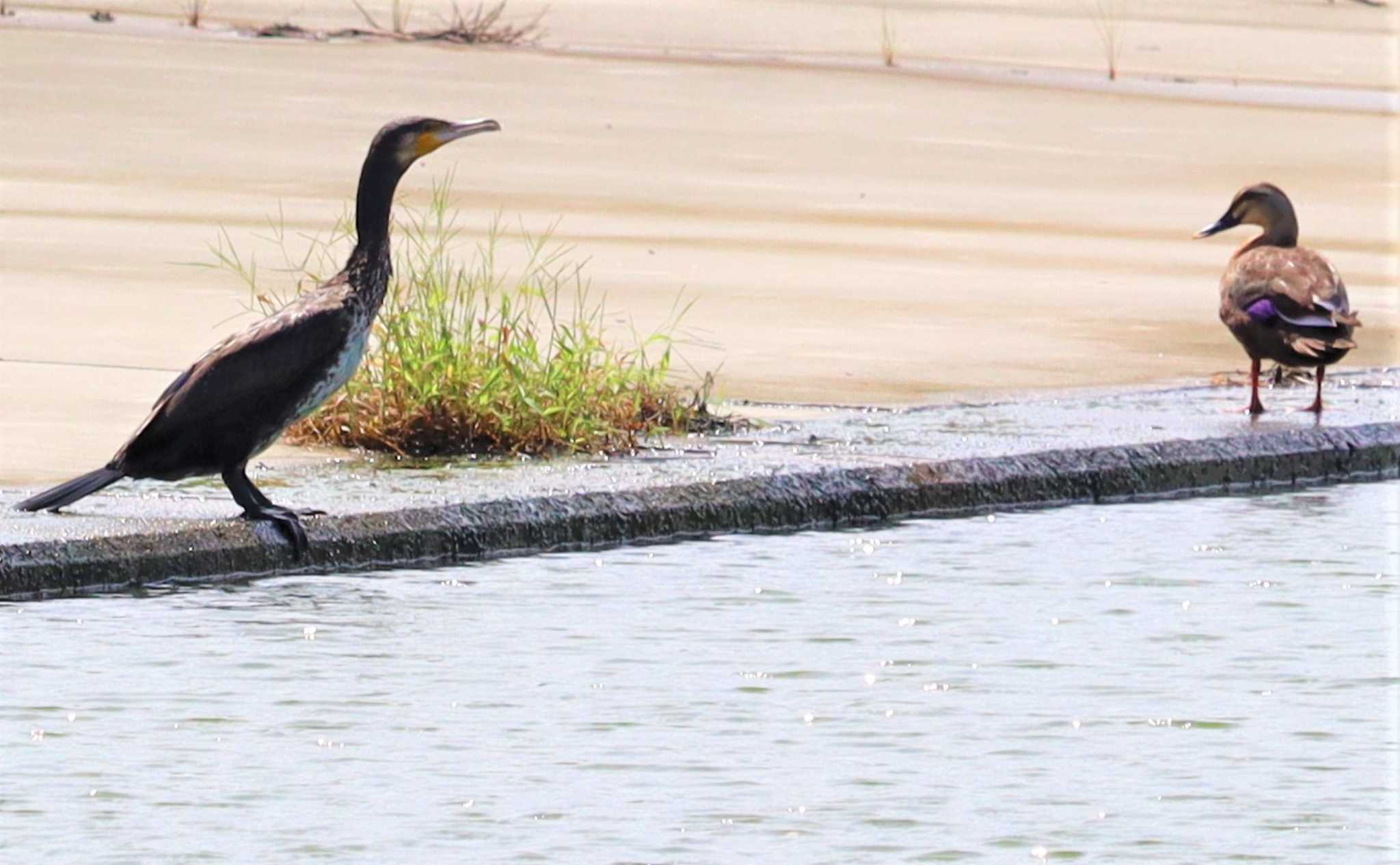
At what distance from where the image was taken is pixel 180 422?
25.8 feet

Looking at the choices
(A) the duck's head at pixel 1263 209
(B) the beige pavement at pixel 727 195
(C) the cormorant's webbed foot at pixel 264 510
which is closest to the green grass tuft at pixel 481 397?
(B) the beige pavement at pixel 727 195

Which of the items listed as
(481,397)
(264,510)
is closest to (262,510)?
(264,510)

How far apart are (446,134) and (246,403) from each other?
1.05m

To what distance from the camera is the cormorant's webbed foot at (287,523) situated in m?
7.77

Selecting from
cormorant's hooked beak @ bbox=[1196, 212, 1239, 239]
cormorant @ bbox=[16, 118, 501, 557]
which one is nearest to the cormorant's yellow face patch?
cormorant @ bbox=[16, 118, 501, 557]

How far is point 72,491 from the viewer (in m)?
7.80

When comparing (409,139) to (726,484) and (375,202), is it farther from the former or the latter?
(726,484)

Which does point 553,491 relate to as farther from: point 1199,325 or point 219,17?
point 219,17

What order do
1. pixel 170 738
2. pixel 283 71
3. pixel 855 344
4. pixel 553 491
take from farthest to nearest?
pixel 283 71 → pixel 855 344 → pixel 553 491 → pixel 170 738

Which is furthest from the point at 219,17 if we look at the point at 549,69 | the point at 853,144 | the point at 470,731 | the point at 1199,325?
the point at 470,731

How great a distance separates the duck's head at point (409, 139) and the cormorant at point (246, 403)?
0.62 m

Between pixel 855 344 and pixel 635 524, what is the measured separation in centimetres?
464

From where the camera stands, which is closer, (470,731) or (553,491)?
(470,731)

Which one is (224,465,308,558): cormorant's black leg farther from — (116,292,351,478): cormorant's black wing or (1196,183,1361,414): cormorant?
(1196,183,1361,414): cormorant
